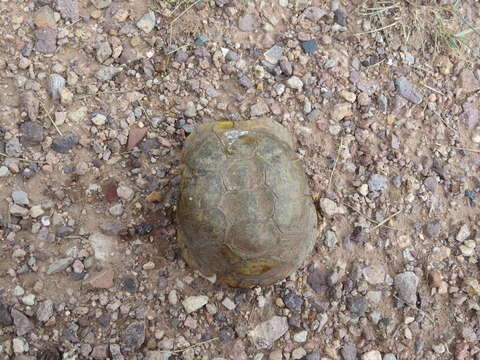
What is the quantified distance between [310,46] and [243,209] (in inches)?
63.0

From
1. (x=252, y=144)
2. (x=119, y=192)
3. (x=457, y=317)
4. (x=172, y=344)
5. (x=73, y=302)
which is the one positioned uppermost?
(x=252, y=144)

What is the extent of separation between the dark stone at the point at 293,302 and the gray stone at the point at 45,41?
2.18 m

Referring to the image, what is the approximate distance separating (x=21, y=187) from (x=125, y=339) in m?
1.10

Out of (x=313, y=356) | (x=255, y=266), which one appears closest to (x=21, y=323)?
(x=255, y=266)

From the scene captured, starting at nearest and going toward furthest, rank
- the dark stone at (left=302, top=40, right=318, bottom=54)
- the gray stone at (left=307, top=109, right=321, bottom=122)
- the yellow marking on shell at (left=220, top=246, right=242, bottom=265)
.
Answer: the yellow marking on shell at (left=220, top=246, right=242, bottom=265) → the gray stone at (left=307, top=109, right=321, bottom=122) → the dark stone at (left=302, top=40, right=318, bottom=54)

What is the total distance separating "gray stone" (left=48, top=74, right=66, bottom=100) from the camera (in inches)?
132

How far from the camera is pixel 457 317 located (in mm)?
3303

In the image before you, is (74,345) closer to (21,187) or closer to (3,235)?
(3,235)

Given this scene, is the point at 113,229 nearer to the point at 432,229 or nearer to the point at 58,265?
the point at 58,265

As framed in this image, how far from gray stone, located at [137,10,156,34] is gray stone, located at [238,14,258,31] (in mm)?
599

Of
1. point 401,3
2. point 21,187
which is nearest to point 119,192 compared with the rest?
point 21,187

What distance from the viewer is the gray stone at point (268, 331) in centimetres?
312

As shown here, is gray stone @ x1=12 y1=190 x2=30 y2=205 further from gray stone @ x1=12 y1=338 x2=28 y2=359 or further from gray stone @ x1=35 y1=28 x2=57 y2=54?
gray stone @ x1=35 y1=28 x2=57 y2=54

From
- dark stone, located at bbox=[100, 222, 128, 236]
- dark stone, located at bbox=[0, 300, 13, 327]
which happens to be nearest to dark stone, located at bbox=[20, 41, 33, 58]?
dark stone, located at bbox=[100, 222, 128, 236]
